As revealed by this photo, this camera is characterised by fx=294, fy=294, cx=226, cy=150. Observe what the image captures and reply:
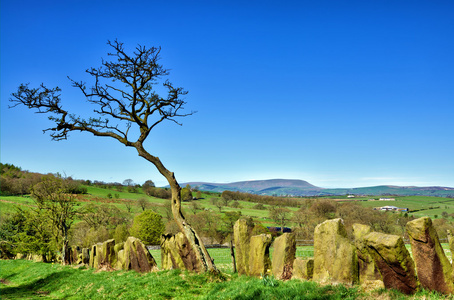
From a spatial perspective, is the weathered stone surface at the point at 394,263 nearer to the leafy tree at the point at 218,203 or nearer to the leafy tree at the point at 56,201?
the leafy tree at the point at 56,201

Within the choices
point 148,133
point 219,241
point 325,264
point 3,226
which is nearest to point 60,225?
point 3,226

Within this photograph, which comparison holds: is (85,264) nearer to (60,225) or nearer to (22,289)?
(22,289)

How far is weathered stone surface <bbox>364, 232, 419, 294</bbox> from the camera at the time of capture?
21.5 ft

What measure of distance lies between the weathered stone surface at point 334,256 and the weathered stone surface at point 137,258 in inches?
323

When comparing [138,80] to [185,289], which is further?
[138,80]

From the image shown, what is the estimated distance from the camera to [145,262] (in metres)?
13.7

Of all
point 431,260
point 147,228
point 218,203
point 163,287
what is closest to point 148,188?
point 218,203

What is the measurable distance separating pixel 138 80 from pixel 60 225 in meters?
19.5

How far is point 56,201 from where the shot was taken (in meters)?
26.7

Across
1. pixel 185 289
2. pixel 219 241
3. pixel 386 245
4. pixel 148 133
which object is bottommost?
pixel 219 241

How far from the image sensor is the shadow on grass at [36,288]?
49.7ft

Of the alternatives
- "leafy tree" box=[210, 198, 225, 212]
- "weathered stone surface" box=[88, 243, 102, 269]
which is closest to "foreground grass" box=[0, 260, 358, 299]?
"weathered stone surface" box=[88, 243, 102, 269]

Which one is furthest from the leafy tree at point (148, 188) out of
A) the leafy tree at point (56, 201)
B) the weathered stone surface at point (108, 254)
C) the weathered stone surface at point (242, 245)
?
the weathered stone surface at point (242, 245)

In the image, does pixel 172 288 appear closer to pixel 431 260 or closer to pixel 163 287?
pixel 163 287
